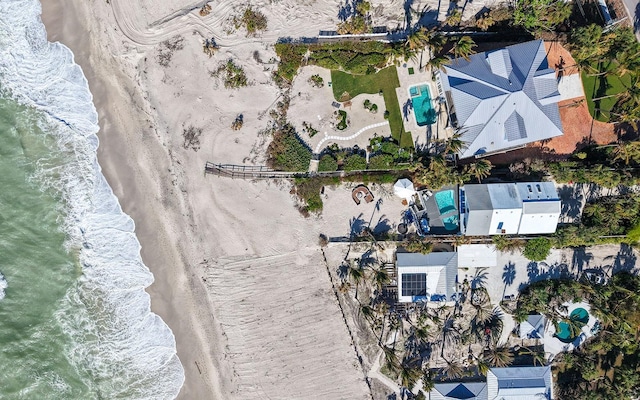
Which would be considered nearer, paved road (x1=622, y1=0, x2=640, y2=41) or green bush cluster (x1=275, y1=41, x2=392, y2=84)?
green bush cluster (x1=275, y1=41, x2=392, y2=84)

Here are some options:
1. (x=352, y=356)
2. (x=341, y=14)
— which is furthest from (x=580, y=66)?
(x=352, y=356)

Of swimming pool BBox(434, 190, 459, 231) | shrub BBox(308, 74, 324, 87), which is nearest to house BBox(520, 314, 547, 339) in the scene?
swimming pool BBox(434, 190, 459, 231)

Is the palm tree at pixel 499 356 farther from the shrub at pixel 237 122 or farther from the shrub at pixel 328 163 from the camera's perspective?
the shrub at pixel 237 122

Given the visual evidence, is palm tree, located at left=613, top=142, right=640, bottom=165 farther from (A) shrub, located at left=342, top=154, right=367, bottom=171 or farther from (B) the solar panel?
(A) shrub, located at left=342, top=154, right=367, bottom=171

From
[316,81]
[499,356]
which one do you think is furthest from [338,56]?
[499,356]

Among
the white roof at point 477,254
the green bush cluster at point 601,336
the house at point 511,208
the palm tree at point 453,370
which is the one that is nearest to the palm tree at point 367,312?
the palm tree at point 453,370

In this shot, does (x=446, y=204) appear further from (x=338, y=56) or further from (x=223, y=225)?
(x=223, y=225)

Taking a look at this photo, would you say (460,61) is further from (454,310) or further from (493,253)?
(454,310)
